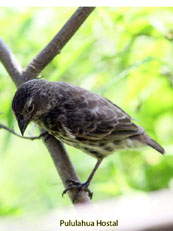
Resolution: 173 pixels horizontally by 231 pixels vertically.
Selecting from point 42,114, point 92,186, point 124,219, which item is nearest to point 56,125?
point 42,114

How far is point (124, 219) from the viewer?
1.66 m

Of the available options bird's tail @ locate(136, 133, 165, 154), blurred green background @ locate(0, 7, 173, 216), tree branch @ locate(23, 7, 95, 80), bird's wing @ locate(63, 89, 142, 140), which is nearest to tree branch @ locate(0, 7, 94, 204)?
tree branch @ locate(23, 7, 95, 80)

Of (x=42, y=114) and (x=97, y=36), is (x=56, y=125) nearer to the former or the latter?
(x=42, y=114)

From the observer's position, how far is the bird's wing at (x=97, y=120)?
11.6 ft

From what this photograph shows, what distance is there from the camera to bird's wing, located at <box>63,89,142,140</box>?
354 centimetres

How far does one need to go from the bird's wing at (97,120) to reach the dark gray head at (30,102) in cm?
27

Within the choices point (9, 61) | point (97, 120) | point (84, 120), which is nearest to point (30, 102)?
point (9, 61)

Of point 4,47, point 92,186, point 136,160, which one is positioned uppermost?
point 4,47

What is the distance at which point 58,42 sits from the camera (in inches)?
125

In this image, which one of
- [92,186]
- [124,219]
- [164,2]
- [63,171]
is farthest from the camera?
[92,186]

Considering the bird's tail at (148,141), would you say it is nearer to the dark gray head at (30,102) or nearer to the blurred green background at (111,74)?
the blurred green background at (111,74)

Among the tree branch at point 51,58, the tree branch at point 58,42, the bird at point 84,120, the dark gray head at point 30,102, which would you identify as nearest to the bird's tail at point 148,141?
the bird at point 84,120

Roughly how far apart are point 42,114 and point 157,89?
112 cm

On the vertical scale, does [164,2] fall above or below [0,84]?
above
